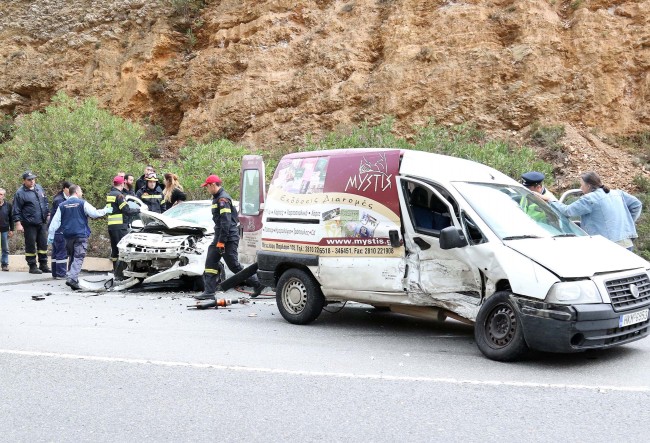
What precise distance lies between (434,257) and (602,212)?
106 inches

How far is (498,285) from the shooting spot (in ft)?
20.4

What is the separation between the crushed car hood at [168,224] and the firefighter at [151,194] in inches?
104

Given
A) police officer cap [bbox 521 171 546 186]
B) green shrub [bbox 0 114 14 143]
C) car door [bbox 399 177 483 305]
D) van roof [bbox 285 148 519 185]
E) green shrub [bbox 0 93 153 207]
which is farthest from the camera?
green shrub [bbox 0 114 14 143]

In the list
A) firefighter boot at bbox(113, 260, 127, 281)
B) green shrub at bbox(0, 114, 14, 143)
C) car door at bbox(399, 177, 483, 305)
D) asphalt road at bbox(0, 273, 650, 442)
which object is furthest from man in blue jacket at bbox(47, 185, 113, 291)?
green shrub at bbox(0, 114, 14, 143)

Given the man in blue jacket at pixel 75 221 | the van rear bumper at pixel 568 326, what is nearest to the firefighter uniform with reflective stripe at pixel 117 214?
the man in blue jacket at pixel 75 221

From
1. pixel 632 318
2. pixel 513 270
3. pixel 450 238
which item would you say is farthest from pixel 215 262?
pixel 632 318

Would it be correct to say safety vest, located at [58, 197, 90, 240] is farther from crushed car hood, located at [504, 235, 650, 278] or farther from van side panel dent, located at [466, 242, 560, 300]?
crushed car hood, located at [504, 235, 650, 278]

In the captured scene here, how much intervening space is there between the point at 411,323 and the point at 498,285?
2310mm

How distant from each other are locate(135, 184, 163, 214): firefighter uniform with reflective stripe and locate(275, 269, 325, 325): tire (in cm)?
648

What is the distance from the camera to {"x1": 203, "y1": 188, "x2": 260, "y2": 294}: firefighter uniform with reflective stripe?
31.3ft

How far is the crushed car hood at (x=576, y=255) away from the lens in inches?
228

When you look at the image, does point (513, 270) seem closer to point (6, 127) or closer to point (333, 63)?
point (333, 63)

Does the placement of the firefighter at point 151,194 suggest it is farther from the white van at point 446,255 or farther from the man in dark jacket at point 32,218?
the white van at point 446,255

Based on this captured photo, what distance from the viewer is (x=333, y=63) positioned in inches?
948
